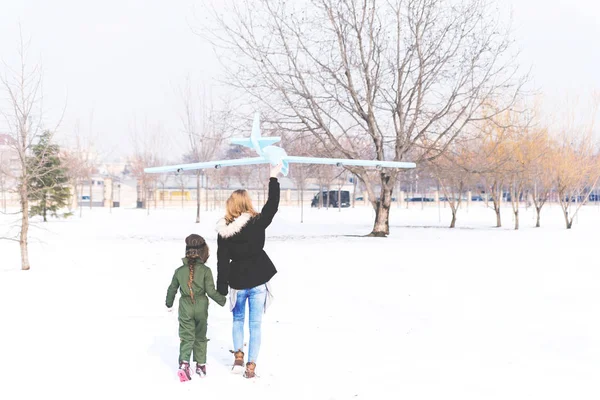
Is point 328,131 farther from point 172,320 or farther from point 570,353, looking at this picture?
point 570,353

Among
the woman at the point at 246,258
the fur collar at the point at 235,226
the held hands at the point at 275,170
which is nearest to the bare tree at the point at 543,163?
the held hands at the point at 275,170

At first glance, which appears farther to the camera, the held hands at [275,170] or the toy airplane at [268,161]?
the toy airplane at [268,161]

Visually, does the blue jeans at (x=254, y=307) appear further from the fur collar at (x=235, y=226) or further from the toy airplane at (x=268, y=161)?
the toy airplane at (x=268, y=161)

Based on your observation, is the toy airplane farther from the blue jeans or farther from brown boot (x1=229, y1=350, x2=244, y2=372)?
brown boot (x1=229, y1=350, x2=244, y2=372)

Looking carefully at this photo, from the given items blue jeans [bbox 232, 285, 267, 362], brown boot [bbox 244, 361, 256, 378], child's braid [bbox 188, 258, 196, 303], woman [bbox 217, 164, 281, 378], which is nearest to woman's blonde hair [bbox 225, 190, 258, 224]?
woman [bbox 217, 164, 281, 378]

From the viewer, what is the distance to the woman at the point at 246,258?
5629 mm

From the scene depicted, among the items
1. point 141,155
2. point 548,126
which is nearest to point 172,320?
point 548,126

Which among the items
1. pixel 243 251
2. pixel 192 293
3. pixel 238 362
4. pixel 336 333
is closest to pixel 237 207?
pixel 243 251

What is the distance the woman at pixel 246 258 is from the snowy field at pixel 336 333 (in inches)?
25.7

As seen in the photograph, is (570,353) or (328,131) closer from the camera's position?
(570,353)

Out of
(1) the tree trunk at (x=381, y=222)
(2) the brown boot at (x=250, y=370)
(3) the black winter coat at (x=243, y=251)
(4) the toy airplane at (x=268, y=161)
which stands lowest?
(2) the brown boot at (x=250, y=370)

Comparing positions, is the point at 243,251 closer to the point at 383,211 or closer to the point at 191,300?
the point at 191,300

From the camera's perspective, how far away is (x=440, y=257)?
53.9 feet

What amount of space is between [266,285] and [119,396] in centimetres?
167
